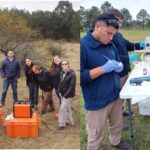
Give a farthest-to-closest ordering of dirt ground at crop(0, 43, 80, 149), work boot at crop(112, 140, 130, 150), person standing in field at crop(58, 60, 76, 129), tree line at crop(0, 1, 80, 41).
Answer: tree line at crop(0, 1, 80, 41), person standing in field at crop(58, 60, 76, 129), dirt ground at crop(0, 43, 80, 149), work boot at crop(112, 140, 130, 150)

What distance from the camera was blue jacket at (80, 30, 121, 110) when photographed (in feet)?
6.72

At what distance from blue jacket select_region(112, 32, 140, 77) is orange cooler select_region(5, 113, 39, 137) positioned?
120 centimetres

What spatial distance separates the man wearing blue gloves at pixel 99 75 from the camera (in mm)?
2023

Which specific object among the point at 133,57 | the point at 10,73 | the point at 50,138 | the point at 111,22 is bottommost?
the point at 50,138

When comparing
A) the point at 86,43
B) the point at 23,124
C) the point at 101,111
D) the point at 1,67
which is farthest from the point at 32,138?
the point at 86,43

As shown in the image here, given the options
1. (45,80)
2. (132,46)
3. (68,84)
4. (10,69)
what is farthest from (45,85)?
(132,46)

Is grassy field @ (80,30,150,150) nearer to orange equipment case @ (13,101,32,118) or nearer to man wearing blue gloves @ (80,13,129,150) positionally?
man wearing blue gloves @ (80,13,129,150)

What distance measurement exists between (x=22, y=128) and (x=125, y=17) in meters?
1.77

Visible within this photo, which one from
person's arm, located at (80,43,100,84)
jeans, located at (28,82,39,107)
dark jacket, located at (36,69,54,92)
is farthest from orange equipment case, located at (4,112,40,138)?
person's arm, located at (80,43,100,84)

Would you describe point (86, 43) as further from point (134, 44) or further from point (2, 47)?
point (2, 47)

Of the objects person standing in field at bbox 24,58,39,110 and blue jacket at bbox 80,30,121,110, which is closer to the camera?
blue jacket at bbox 80,30,121,110

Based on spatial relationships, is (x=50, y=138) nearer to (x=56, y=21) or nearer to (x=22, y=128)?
(x=22, y=128)

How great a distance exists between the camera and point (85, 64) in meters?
2.06

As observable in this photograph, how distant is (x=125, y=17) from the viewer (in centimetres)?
402
